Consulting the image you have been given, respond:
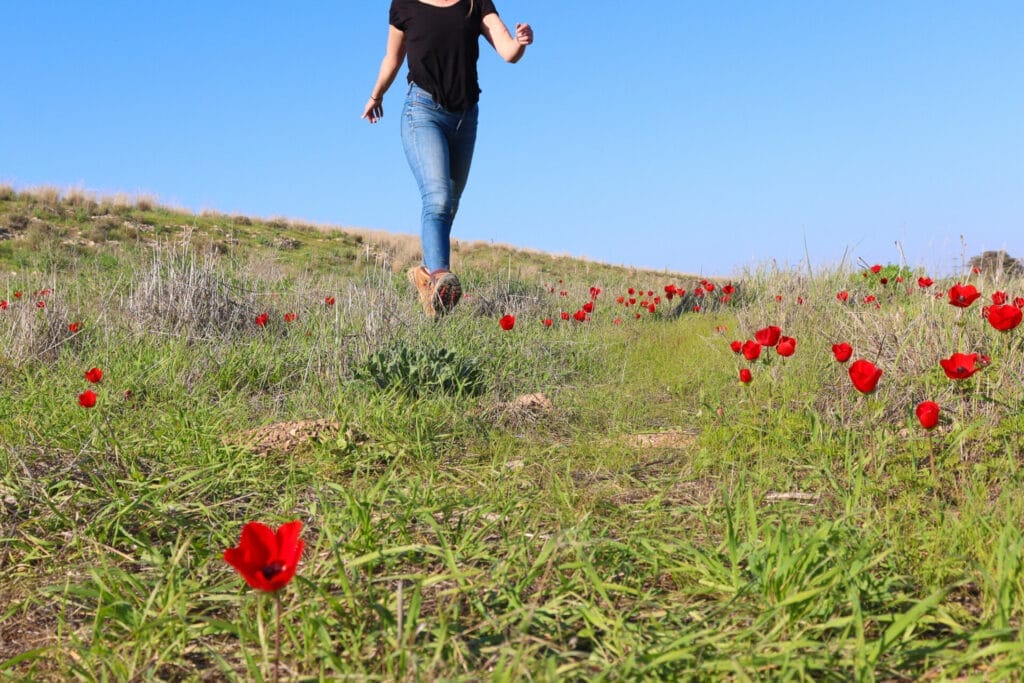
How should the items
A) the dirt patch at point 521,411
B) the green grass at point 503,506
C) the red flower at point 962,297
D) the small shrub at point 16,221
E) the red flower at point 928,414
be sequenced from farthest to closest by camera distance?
1. the small shrub at point 16,221
2. the dirt patch at point 521,411
3. the red flower at point 962,297
4. the red flower at point 928,414
5. the green grass at point 503,506

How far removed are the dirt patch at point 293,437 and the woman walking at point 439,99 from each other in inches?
100

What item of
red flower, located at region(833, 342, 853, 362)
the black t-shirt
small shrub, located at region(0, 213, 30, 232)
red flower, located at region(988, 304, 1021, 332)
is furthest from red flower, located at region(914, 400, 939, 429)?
small shrub, located at region(0, 213, 30, 232)

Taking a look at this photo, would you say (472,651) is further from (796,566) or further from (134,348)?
(134,348)

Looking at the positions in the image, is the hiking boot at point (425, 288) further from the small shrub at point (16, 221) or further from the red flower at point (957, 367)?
the small shrub at point (16, 221)

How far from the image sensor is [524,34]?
4.96 meters

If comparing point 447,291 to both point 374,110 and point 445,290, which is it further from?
point 374,110

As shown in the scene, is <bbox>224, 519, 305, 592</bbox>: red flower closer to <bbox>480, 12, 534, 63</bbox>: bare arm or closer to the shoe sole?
the shoe sole

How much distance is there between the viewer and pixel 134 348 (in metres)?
4.16

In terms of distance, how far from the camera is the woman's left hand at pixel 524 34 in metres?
4.94

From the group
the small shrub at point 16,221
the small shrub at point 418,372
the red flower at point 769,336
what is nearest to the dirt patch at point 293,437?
the small shrub at point 418,372

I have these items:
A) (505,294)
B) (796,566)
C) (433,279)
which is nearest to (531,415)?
(796,566)

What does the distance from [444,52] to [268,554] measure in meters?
4.81

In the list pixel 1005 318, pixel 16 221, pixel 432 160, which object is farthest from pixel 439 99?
pixel 16 221

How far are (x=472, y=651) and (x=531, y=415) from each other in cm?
184
